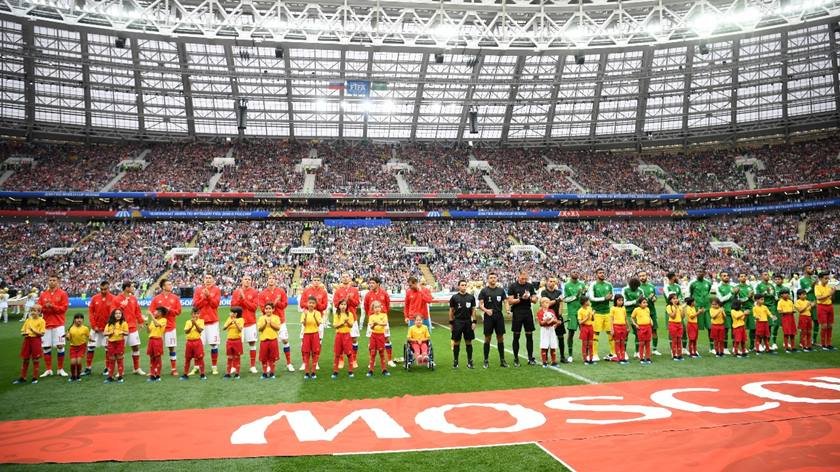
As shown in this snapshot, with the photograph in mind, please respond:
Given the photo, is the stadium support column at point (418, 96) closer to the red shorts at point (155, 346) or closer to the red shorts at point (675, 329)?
the red shorts at point (675, 329)

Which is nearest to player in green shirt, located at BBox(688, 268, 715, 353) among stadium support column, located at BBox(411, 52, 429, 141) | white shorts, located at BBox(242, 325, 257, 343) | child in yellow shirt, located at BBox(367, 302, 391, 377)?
child in yellow shirt, located at BBox(367, 302, 391, 377)

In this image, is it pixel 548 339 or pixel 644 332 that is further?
pixel 644 332

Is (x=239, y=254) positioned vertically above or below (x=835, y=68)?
below

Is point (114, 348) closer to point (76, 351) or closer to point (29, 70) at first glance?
point (76, 351)

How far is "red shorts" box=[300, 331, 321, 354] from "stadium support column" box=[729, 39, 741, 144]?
38.8 meters

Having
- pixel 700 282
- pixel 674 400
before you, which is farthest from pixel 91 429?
pixel 700 282

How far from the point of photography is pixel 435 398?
7.76m

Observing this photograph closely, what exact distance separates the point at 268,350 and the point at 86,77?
39.0m

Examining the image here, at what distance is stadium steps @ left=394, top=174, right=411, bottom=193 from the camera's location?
43.3 meters

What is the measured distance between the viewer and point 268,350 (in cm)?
967

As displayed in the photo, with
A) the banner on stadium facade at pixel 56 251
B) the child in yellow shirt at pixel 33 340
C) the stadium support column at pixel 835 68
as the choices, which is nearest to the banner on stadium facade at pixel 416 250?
the banner on stadium facade at pixel 56 251

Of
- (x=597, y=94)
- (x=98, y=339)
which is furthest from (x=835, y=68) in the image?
(x=98, y=339)

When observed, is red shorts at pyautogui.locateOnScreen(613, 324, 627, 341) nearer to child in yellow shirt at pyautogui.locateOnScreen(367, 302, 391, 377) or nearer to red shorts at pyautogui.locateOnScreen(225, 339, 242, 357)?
child in yellow shirt at pyautogui.locateOnScreen(367, 302, 391, 377)

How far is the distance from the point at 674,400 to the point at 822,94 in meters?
47.6
